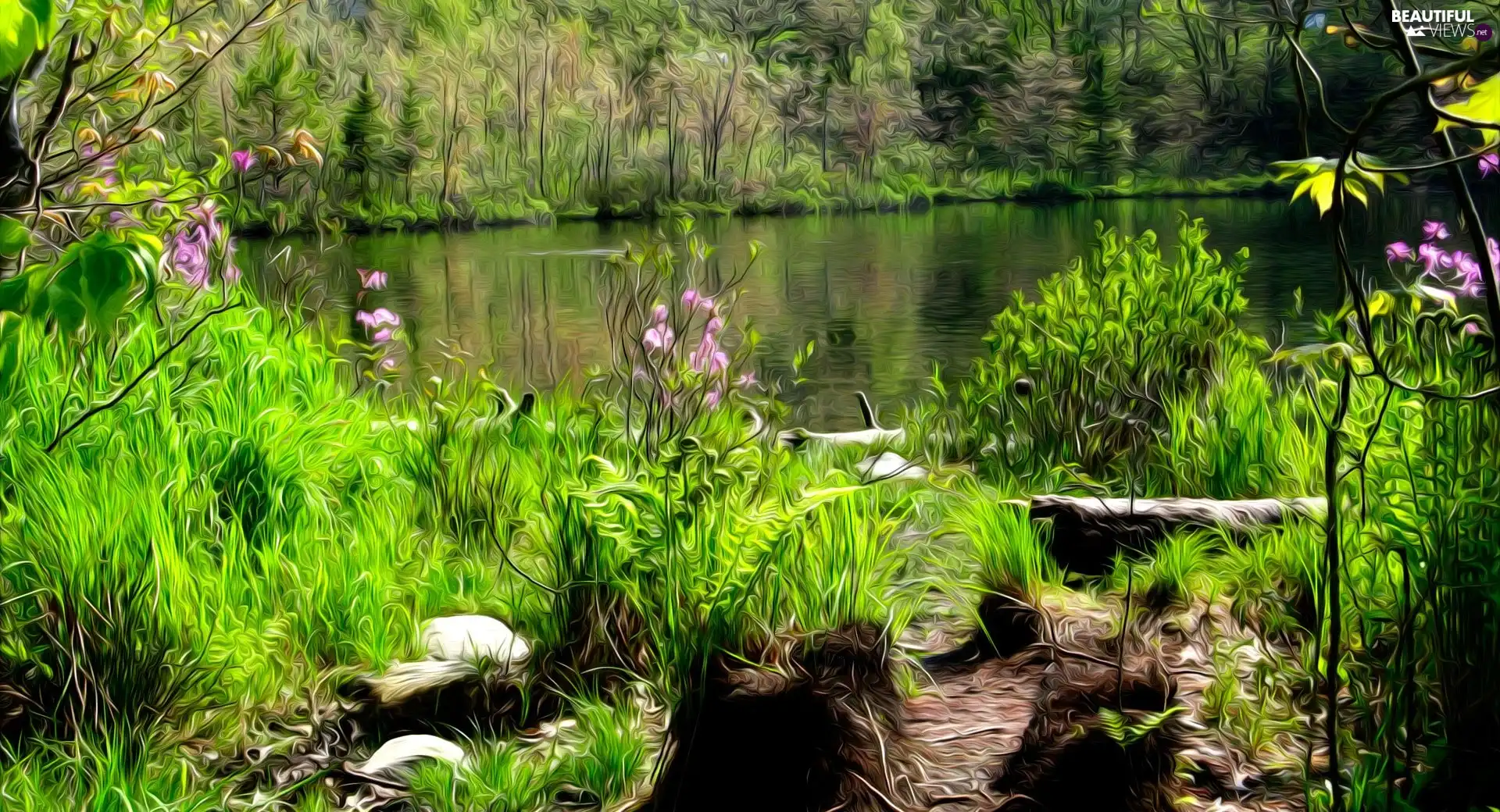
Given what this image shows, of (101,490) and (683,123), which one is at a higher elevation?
(683,123)

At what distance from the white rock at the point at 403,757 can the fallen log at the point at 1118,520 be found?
5.63 feet

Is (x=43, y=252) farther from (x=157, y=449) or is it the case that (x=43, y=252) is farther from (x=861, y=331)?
(x=861, y=331)

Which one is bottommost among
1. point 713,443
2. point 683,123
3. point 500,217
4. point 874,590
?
point 874,590

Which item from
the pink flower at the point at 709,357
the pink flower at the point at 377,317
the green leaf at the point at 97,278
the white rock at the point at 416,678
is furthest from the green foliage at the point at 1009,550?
the green leaf at the point at 97,278

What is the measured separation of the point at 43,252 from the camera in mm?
3207

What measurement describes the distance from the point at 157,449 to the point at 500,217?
24753 mm

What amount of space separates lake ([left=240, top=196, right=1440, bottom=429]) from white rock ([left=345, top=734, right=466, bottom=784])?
2166 mm

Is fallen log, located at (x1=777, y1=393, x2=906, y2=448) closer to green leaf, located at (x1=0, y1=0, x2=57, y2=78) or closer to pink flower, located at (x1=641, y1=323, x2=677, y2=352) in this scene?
pink flower, located at (x1=641, y1=323, x2=677, y2=352)

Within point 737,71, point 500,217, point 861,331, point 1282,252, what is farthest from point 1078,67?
point 861,331

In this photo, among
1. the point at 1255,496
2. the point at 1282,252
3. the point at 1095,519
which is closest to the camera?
the point at 1095,519

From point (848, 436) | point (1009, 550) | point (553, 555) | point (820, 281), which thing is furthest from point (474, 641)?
point (820, 281)

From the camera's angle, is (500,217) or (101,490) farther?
(500,217)

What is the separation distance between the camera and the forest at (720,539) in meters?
1.99

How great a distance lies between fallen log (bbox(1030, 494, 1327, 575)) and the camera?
3408mm
